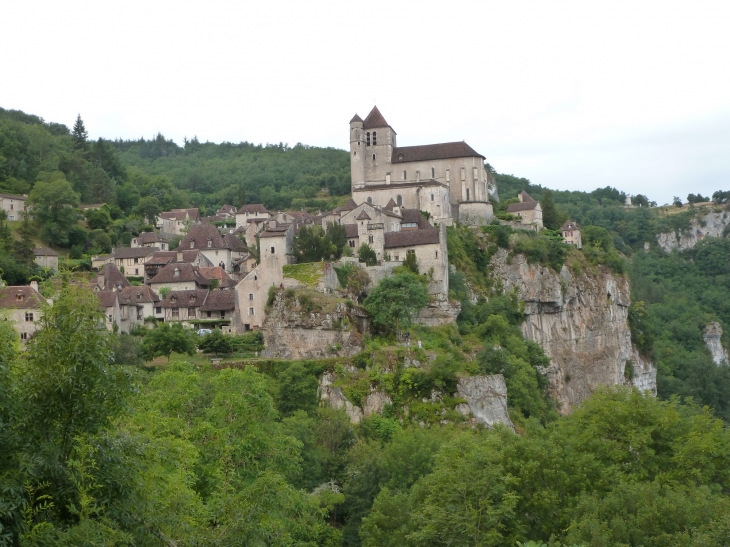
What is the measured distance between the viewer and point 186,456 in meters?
27.3

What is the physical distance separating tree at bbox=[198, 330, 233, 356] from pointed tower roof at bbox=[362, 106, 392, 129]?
32.2 metres

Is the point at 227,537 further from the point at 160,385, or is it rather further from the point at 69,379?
the point at 160,385

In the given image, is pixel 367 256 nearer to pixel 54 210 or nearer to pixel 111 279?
pixel 111 279

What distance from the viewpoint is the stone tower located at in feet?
287

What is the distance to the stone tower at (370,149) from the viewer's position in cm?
8738

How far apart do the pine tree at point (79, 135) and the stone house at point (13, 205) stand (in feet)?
104

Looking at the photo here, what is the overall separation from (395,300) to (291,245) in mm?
9221

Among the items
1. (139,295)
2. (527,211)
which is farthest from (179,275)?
(527,211)

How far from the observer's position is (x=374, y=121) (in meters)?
89.2

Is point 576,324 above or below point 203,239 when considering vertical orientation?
below

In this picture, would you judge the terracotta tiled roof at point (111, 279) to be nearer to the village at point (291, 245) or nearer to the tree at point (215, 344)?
the village at point (291, 245)

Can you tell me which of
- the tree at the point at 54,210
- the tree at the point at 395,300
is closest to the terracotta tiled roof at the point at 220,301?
the tree at the point at 395,300

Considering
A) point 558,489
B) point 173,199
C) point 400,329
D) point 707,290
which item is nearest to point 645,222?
point 707,290

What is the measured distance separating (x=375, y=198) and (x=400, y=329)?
20.6 meters
